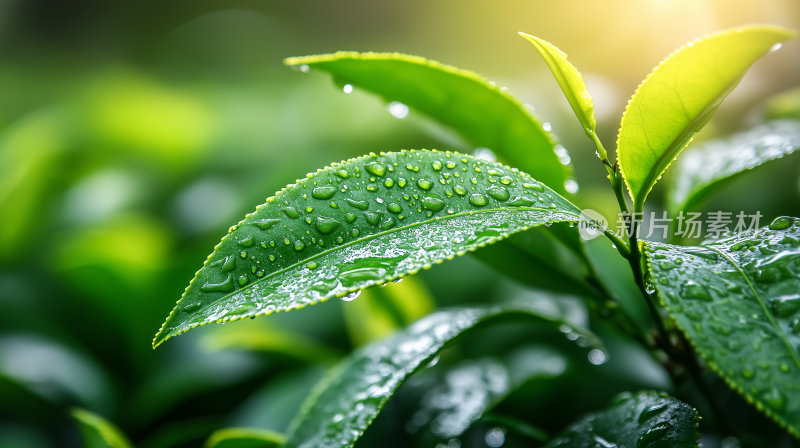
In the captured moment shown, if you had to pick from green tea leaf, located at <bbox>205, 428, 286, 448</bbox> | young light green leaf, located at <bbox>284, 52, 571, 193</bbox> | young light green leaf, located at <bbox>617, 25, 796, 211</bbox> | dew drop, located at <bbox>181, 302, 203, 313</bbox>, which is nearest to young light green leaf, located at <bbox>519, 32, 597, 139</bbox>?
young light green leaf, located at <bbox>617, 25, 796, 211</bbox>

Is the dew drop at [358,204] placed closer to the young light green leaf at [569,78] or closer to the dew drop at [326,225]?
the dew drop at [326,225]

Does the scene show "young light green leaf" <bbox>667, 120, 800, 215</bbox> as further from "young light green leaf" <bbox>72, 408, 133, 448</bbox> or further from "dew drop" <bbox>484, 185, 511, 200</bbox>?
"young light green leaf" <bbox>72, 408, 133, 448</bbox>

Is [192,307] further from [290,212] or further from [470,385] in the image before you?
[470,385]

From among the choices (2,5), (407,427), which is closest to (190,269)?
(407,427)

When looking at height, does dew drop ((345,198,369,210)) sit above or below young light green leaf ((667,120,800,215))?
below

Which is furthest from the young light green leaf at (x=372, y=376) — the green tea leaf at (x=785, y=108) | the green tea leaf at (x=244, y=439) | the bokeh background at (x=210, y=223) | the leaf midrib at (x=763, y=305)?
the green tea leaf at (x=785, y=108)

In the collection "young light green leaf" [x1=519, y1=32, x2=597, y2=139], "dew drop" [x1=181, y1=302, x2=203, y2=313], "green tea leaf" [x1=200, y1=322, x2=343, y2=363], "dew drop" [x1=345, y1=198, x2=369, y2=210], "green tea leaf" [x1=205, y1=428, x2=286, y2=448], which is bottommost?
"green tea leaf" [x1=205, y1=428, x2=286, y2=448]
